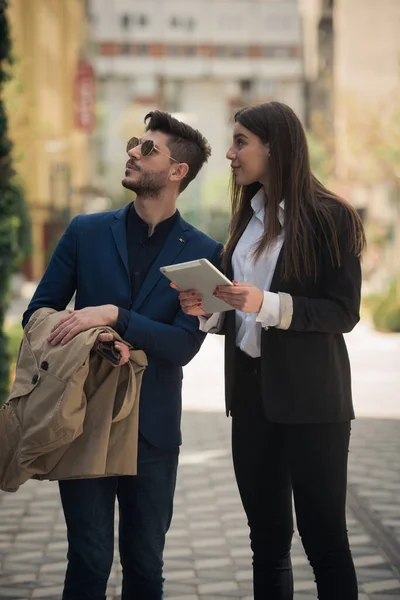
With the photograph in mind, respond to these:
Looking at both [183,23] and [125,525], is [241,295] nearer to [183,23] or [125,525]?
[125,525]

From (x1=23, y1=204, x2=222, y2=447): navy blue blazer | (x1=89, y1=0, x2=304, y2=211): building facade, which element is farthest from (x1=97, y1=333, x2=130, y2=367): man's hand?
(x1=89, y1=0, x2=304, y2=211): building facade

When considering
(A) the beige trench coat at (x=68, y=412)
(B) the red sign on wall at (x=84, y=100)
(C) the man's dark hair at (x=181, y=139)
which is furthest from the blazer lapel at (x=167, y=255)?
(B) the red sign on wall at (x=84, y=100)

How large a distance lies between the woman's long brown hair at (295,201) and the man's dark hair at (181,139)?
0.23 m

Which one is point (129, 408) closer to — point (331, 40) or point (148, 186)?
point (148, 186)

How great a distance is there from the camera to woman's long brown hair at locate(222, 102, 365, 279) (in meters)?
4.02

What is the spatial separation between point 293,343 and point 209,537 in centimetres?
313

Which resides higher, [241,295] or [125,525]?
[241,295]

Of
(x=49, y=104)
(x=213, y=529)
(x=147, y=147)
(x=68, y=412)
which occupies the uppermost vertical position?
(x=147, y=147)

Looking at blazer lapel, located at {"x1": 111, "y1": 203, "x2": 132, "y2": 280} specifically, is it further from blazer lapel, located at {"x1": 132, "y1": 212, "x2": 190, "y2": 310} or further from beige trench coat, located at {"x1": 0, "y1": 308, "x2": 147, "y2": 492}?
beige trench coat, located at {"x1": 0, "y1": 308, "x2": 147, "y2": 492}

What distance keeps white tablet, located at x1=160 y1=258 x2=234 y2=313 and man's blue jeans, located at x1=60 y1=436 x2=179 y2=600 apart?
594 millimetres

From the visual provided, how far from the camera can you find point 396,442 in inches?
414

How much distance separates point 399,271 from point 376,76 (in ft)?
115

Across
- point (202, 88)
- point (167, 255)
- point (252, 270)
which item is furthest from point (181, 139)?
point (202, 88)

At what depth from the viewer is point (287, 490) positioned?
4.21m
